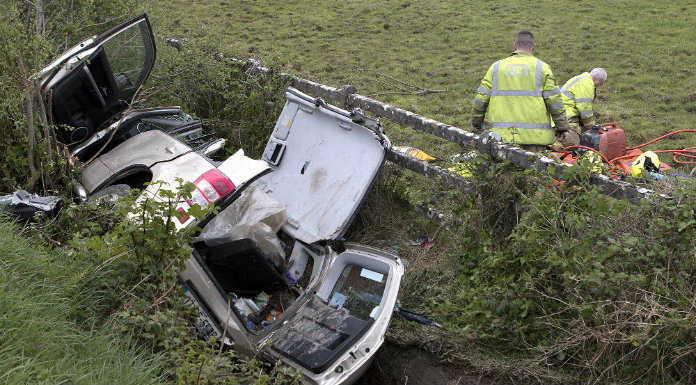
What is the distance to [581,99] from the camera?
805cm

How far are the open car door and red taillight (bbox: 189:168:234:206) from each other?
1.50 metres

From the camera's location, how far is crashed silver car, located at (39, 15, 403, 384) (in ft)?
13.7

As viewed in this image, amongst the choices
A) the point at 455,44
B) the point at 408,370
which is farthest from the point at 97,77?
the point at 455,44

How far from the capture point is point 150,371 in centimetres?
324

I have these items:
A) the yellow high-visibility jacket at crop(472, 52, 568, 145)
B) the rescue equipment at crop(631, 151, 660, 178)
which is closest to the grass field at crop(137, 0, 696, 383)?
the yellow high-visibility jacket at crop(472, 52, 568, 145)

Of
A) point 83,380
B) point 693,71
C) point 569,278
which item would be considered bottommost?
point 693,71

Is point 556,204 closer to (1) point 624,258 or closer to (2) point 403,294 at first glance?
(1) point 624,258

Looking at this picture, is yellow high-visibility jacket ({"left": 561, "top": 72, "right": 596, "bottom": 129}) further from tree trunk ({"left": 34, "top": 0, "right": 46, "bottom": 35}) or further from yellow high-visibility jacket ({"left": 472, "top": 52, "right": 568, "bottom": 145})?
tree trunk ({"left": 34, "top": 0, "right": 46, "bottom": 35})

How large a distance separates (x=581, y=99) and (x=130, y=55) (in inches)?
215

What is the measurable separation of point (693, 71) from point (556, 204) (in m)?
8.87

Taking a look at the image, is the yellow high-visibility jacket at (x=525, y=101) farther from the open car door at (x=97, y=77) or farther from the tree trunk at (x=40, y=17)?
the tree trunk at (x=40, y=17)

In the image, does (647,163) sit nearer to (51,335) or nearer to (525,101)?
(525,101)

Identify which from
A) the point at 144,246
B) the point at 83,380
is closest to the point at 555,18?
the point at 144,246

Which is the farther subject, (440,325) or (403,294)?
(403,294)
